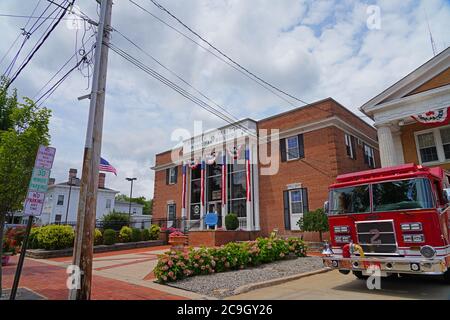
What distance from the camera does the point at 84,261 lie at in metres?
5.73

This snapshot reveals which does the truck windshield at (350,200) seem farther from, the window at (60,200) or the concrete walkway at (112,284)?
the window at (60,200)

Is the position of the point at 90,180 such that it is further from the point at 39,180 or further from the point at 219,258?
the point at 219,258

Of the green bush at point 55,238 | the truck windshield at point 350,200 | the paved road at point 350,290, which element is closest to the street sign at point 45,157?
the paved road at point 350,290

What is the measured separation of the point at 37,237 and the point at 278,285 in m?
14.9

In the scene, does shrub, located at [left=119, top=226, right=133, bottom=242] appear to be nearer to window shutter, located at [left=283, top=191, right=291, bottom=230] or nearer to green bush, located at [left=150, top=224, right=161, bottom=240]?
green bush, located at [left=150, top=224, right=161, bottom=240]

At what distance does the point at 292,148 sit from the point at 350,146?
371 centimetres

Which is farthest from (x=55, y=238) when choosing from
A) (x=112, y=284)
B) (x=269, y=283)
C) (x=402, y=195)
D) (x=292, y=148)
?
(x=402, y=195)

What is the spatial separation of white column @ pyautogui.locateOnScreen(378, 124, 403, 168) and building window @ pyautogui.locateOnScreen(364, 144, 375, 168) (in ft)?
17.6

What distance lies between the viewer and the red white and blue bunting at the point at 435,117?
Result: 13.9m

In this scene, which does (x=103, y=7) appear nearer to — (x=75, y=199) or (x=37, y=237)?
(x=37, y=237)

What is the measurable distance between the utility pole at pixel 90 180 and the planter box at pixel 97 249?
1207 cm

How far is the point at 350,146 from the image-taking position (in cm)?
1966

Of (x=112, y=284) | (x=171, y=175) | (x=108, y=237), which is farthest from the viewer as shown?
(x=171, y=175)
